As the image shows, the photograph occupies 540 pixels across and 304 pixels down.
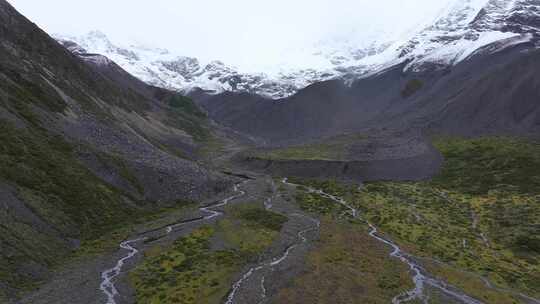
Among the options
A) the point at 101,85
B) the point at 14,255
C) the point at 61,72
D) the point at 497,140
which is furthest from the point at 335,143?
the point at 14,255

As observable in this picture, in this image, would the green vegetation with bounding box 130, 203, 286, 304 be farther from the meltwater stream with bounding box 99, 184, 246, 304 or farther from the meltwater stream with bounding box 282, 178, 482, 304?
the meltwater stream with bounding box 282, 178, 482, 304

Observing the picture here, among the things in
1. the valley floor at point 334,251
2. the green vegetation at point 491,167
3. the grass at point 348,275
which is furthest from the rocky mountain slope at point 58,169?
the green vegetation at point 491,167

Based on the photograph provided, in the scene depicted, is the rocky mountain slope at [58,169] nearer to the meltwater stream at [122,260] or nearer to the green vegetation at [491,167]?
the meltwater stream at [122,260]

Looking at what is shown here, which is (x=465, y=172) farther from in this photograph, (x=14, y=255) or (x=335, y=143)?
(x=14, y=255)

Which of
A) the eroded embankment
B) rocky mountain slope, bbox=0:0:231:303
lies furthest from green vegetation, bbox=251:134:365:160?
rocky mountain slope, bbox=0:0:231:303

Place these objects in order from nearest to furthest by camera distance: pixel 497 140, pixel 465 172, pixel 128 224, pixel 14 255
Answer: pixel 14 255
pixel 128 224
pixel 465 172
pixel 497 140

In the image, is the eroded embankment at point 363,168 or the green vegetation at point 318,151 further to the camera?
the green vegetation at point 318,151
